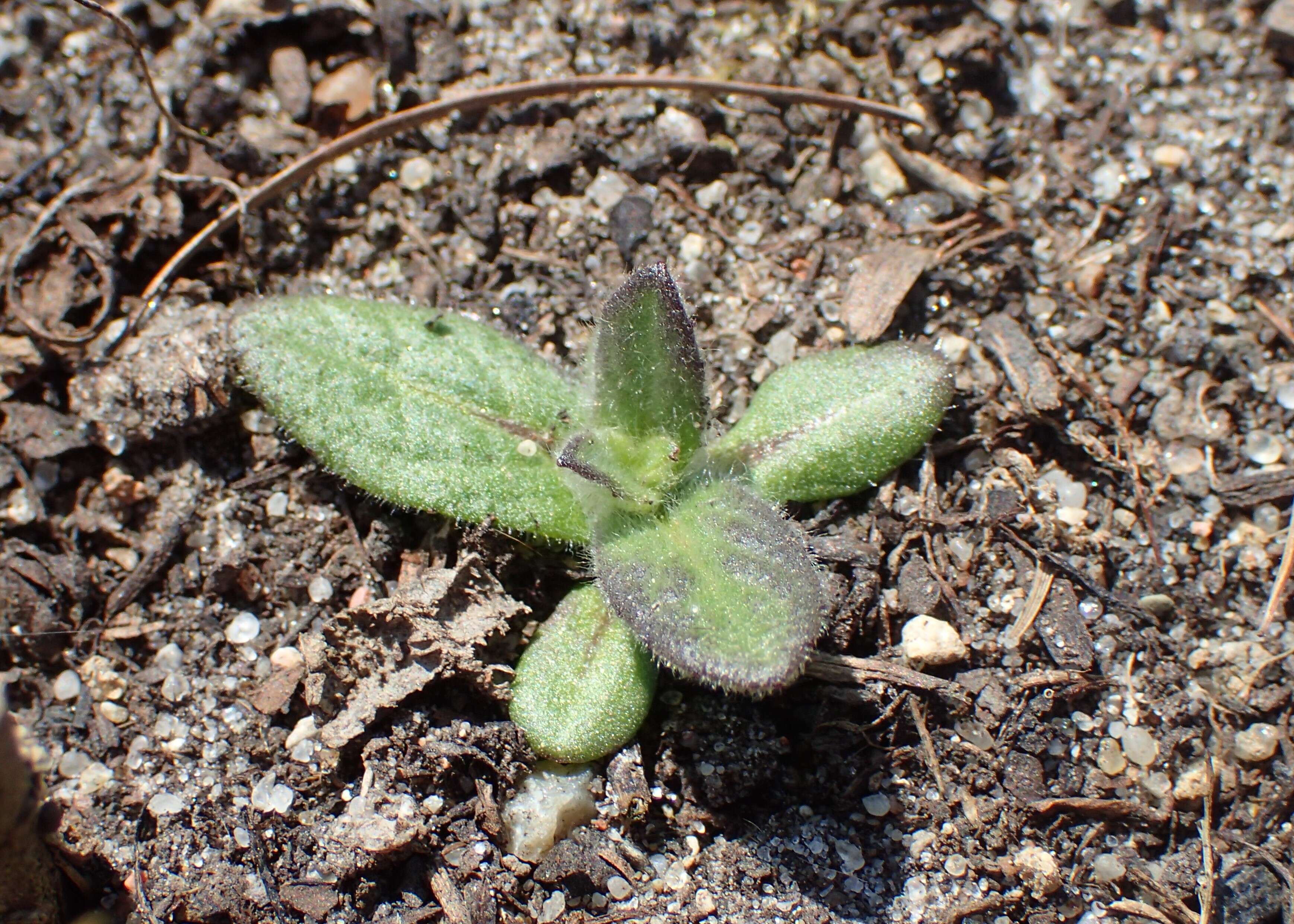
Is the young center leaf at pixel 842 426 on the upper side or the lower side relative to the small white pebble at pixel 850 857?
upper

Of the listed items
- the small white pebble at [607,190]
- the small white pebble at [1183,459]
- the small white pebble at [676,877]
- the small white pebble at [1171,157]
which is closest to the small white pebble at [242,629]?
the small white pebble at [676,877]

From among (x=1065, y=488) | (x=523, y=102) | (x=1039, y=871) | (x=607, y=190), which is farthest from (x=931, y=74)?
(x=1039, y=871)

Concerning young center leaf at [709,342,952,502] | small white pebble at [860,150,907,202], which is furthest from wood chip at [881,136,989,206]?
young center leaf at [709,342,952,502]

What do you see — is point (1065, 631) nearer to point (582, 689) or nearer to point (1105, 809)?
point (1105, 809)

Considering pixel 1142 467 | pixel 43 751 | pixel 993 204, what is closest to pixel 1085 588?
pixel 1142 467

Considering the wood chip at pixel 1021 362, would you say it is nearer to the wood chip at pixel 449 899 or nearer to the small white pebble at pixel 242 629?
the wood chip at pixel 449 899

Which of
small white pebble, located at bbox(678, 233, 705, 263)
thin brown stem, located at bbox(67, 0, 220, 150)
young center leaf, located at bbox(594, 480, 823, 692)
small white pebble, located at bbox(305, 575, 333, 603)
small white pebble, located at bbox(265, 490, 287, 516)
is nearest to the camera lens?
young center leaf, located at bbox(594, 480, 823, 692)

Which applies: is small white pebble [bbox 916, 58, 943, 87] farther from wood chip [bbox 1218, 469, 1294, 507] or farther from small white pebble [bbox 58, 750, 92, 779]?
small white pebble [bbox 58, 750, 92, 779]
